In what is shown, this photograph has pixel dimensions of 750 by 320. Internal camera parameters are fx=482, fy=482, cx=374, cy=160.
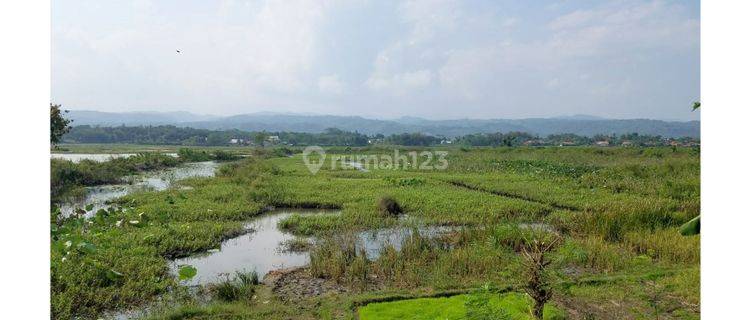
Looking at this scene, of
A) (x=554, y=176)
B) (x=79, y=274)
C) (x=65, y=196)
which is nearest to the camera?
(x=79, y=274)

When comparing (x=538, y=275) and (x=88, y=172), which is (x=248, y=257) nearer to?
(x=538, y=275)

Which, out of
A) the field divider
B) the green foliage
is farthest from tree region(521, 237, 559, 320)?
the green foliage

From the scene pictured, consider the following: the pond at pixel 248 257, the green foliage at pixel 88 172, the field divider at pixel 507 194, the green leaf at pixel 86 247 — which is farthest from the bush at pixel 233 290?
the green foliage at pixel 88 172

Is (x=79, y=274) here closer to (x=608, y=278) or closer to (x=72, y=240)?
(x=72, y=240)

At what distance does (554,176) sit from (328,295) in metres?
17.9

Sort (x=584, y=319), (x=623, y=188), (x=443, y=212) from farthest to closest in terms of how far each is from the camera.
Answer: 1. (x=623, y=188)
2. (x=443, y=212)
3. (x=584, y=319)

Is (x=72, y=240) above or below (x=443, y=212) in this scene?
above

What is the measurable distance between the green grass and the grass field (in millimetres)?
25

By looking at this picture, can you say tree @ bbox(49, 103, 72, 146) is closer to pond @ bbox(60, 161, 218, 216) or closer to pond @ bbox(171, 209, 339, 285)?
pond @ bbox(60, 161, 218, 216)

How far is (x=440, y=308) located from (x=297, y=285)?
2.53m
